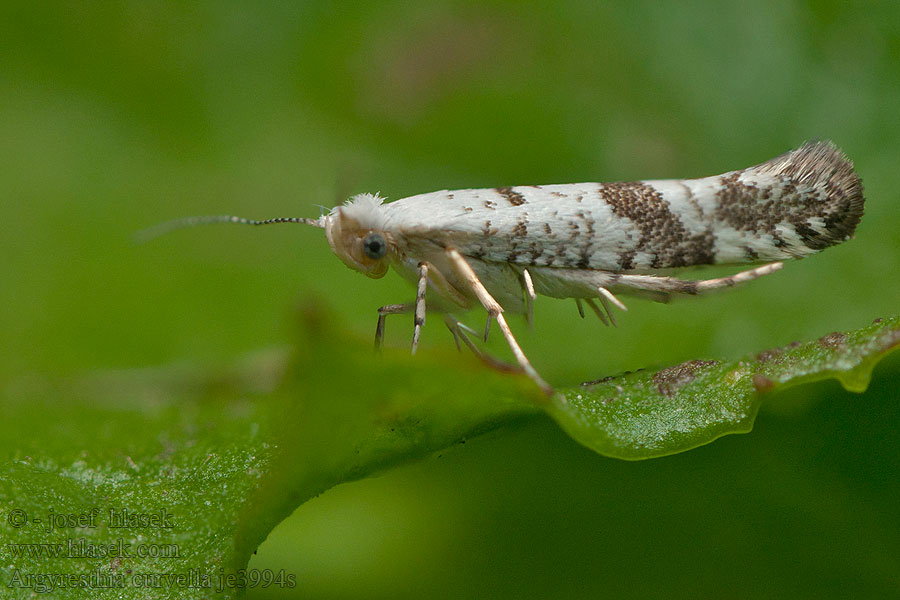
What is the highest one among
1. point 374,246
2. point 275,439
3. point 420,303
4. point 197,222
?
point 197,222

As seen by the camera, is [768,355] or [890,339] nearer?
[890,339]

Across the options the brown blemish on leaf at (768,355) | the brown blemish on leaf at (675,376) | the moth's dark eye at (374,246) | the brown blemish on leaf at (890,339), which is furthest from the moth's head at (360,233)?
the brown blemish on leaf at (890,339)

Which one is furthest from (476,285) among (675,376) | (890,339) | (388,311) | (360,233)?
(890,339)

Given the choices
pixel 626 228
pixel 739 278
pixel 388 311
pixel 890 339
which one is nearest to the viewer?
pixel 890 339

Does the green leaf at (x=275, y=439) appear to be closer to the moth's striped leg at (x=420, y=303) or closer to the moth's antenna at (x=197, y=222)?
the moth's striped leg at (x=420, y=303)

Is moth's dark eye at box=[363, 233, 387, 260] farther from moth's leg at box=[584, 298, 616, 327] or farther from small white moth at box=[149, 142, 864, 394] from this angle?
moth's leg at box=[584, 298, 616, 327]

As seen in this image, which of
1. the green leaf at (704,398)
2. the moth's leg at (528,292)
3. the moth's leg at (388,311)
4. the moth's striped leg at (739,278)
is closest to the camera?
the green leaf at (704,398)

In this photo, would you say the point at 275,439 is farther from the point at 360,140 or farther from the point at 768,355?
the point at 360,140
